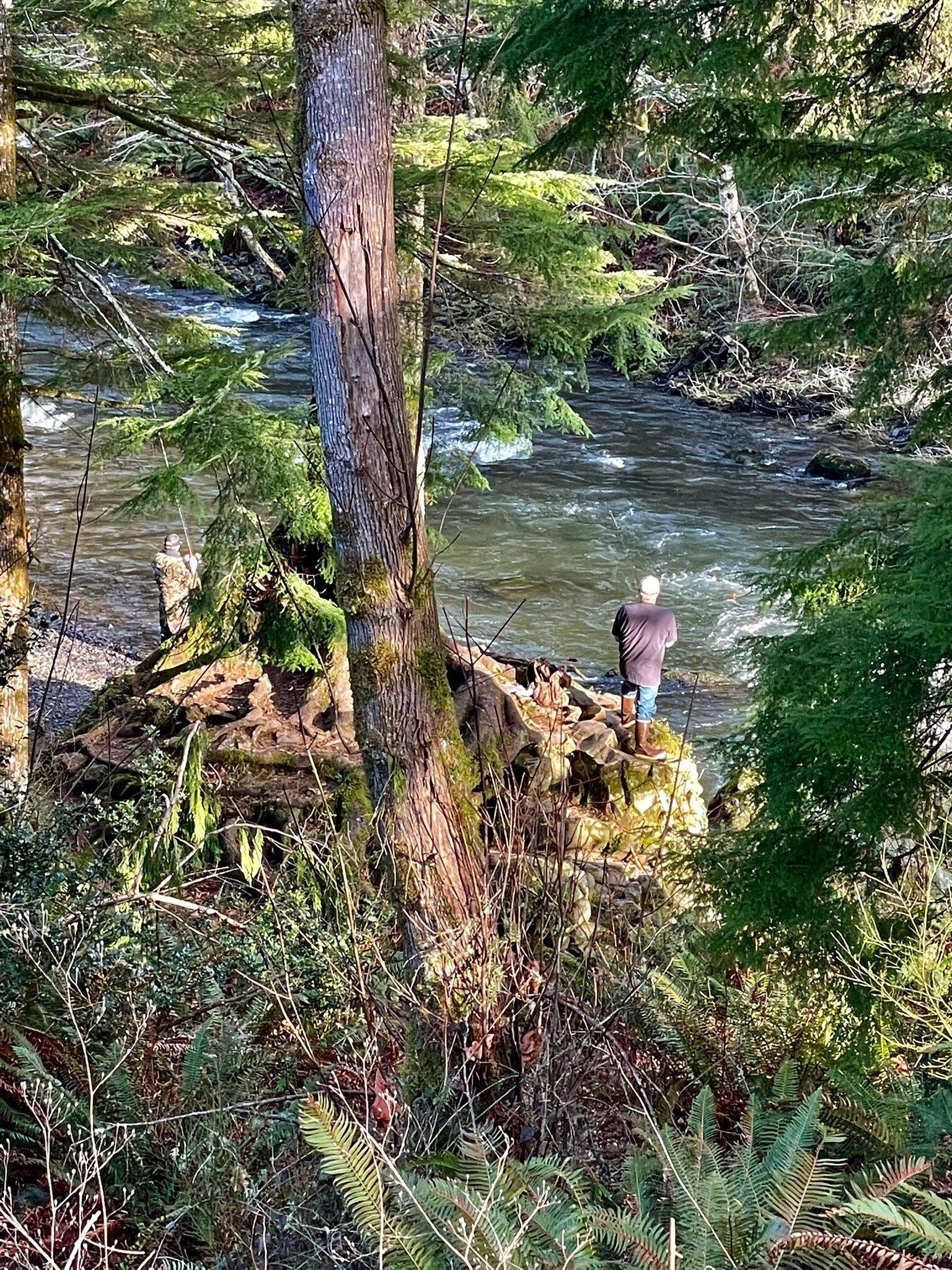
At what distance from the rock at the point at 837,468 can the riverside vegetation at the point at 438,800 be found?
12106 millimetres

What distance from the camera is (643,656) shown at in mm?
10539

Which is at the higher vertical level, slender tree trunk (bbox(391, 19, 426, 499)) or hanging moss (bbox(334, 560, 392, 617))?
slender tree trunk (bbox(391, 19, 426, 499))

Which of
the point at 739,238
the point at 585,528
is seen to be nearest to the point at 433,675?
the point at 585,528

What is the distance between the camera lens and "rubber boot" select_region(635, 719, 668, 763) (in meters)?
10.4

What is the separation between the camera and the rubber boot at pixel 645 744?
10414mm

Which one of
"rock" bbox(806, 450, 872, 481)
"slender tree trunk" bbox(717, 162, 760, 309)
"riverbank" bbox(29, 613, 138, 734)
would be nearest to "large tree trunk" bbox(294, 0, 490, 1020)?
"riverbank" bbox(29, 613, 138, 734)

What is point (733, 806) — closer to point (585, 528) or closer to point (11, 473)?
point (11, 473)

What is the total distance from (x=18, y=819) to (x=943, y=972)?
332cm

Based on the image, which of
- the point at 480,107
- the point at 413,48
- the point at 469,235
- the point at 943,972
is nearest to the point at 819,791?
the point at 943,972

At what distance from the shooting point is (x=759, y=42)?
15.1ft

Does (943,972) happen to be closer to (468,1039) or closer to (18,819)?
(468,1039)

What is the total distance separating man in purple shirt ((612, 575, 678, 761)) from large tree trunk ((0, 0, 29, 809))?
5143 mm

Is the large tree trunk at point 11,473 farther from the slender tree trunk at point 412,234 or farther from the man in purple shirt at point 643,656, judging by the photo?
the man in purple shirt at point 643,656

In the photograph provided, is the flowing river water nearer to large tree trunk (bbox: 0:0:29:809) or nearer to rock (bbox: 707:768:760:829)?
rock (bbox: 707:768:760:829)
